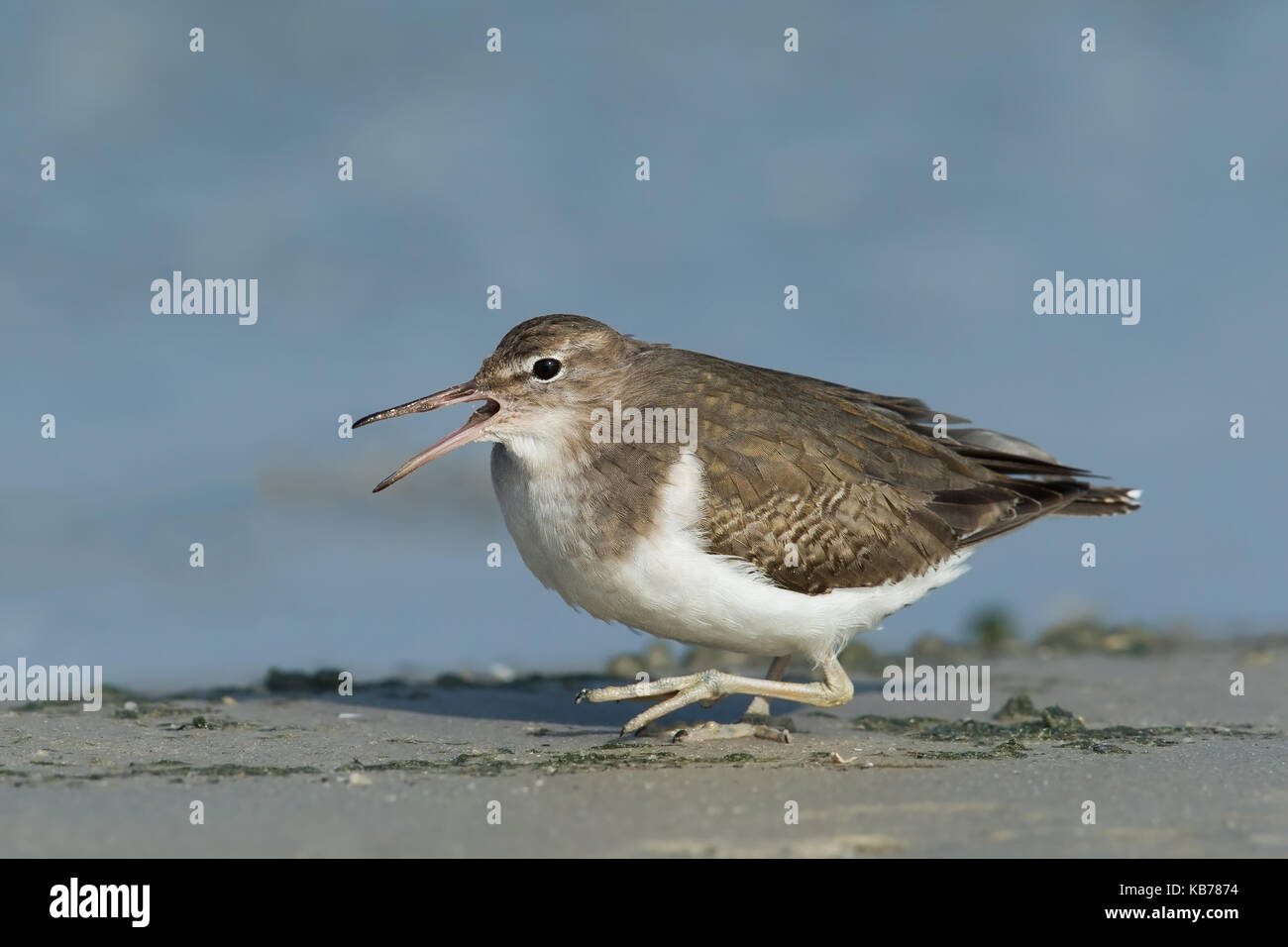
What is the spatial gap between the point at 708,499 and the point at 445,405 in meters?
1.93

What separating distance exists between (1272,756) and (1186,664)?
4633 millimetres

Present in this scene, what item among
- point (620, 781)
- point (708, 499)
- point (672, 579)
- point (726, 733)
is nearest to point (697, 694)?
point (726, 733)

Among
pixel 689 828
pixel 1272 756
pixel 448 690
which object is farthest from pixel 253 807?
pixel 1272 756

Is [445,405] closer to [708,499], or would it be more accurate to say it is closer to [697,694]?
[708,499]

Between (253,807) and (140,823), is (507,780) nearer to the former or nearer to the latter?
(253,807)

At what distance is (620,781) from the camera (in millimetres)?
6793

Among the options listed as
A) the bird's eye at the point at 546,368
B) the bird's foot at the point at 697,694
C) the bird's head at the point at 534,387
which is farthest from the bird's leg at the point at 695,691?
the bird's eye at the point at 546,368

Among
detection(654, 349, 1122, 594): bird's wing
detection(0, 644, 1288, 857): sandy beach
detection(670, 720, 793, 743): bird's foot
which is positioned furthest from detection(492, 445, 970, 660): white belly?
detection(0, 644, 1288, 857): sandy beach

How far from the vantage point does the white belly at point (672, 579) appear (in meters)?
8.02

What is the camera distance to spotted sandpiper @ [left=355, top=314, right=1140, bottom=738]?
26.6 ft

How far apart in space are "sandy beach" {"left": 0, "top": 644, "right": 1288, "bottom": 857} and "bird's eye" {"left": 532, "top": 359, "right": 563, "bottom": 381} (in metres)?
2.35

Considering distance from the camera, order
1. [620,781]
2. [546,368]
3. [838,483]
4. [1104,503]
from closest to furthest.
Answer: [620,781]
[838,483]
[546,368]
[1104,503]

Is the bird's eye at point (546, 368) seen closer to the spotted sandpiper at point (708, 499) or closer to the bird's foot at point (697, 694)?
the spotted sandpiper at point (708, 499)

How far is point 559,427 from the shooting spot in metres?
8.57
